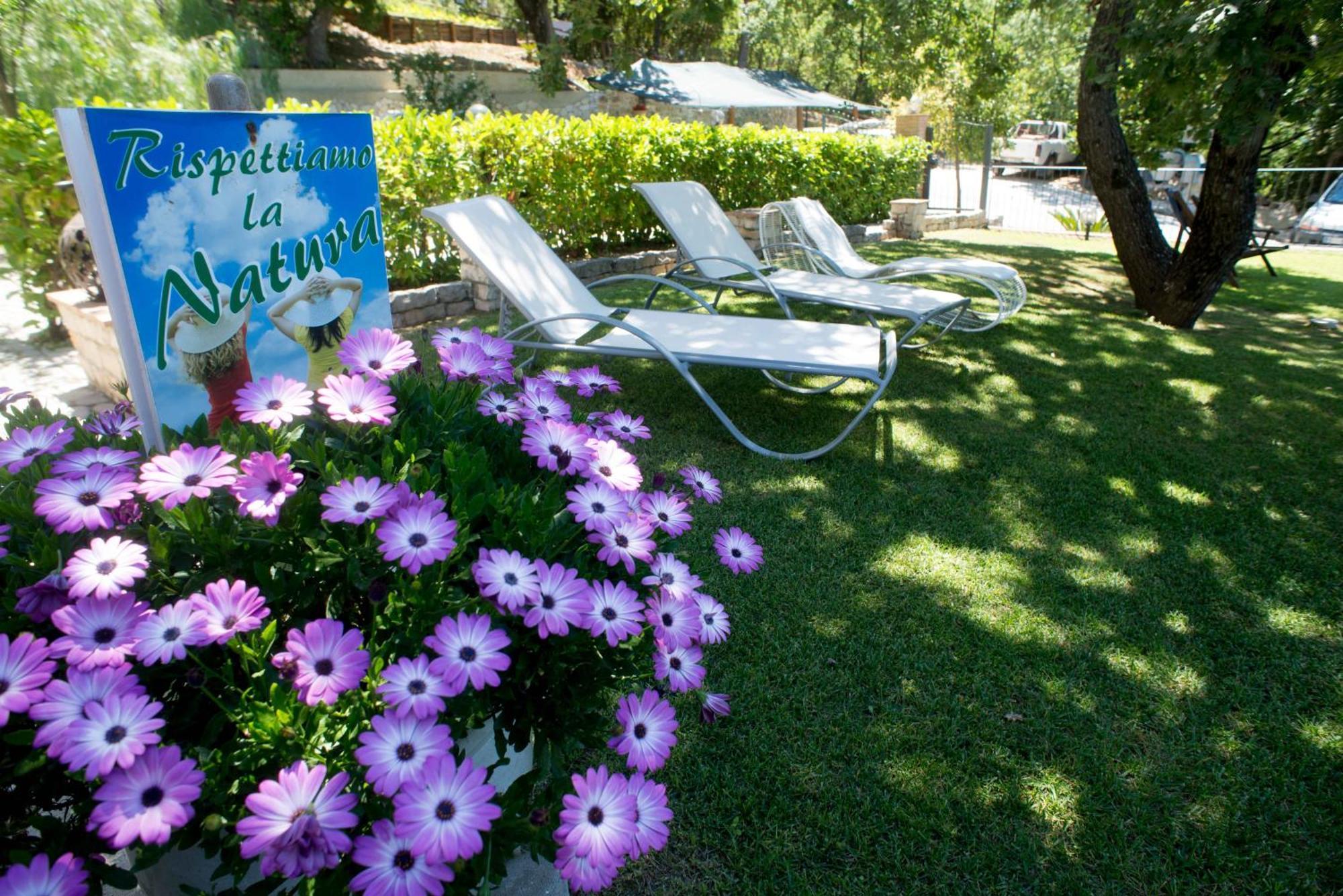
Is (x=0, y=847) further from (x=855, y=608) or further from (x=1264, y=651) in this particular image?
(x=1264, y=651)

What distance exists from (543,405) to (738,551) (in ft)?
1.46

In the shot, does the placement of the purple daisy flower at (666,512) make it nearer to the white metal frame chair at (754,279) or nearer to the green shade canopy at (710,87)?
the white metal frame chair at (754,279)

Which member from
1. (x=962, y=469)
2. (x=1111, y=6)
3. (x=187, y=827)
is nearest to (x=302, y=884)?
(x=187, y=827)

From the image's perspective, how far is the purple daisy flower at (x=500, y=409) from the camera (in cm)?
144

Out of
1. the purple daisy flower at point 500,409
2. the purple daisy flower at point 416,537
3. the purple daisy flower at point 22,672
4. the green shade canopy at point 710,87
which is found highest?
the green shade canopy at point 710,87

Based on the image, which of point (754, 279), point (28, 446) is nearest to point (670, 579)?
point (28, 446)

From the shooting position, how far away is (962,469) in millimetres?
3402

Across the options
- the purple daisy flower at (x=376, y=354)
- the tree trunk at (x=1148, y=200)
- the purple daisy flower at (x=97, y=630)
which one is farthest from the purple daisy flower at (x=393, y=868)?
the tree trunk at (x=1148, y=200)

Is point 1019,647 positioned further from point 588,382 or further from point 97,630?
point 97,630

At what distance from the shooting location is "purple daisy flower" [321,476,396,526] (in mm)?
1033

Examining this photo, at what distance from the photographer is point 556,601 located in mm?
1036

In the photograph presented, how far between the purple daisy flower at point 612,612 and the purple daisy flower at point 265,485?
42cm

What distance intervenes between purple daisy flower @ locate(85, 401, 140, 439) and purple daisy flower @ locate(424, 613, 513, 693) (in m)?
0.82

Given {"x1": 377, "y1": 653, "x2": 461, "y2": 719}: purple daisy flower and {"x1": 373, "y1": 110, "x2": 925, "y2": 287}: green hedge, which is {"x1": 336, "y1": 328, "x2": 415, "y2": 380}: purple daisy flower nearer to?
{"x1": 377, "y1": 653, "x2": 461, "y2": 719}: purple daisy flower
